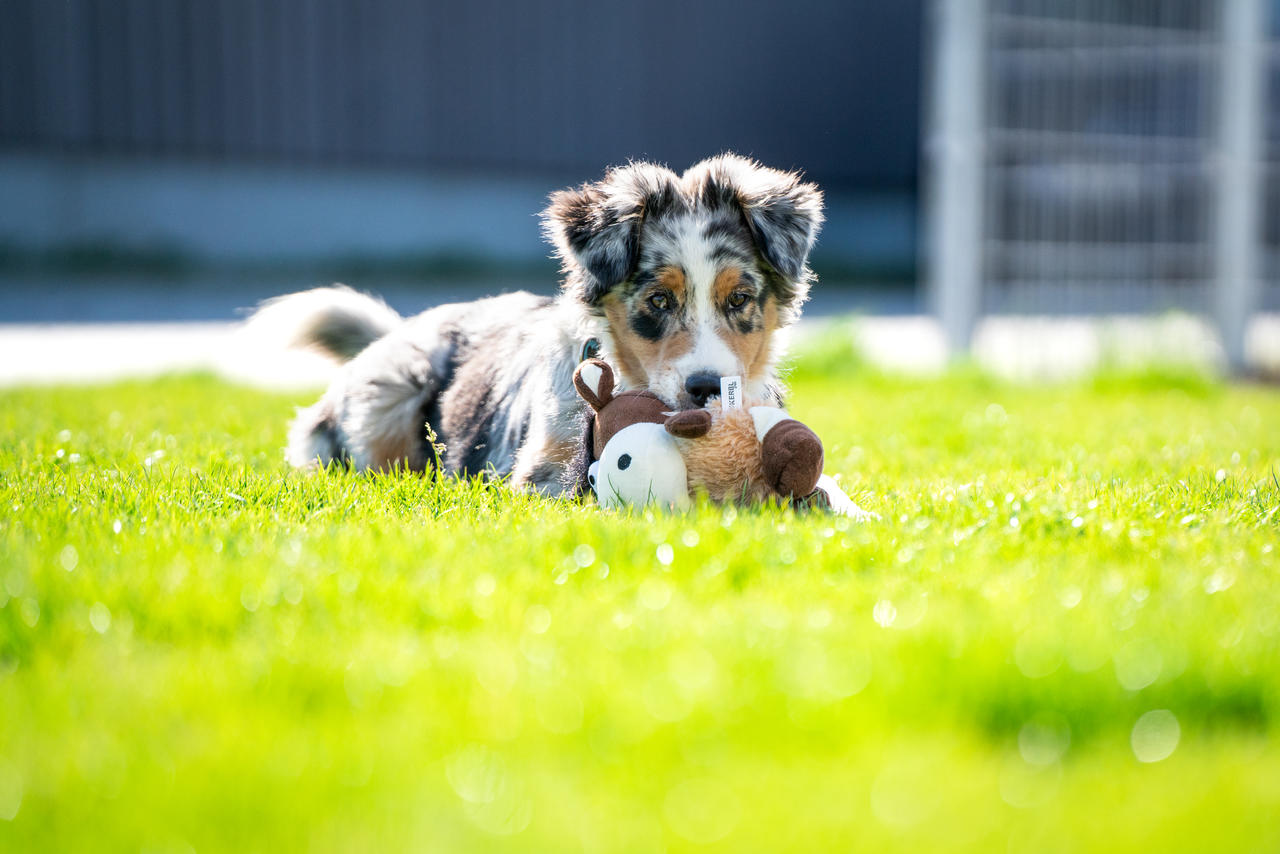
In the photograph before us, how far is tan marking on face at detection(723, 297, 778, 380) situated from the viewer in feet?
13.7

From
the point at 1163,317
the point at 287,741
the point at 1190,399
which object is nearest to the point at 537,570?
the point at 287,741

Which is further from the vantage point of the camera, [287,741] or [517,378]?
[517,378]

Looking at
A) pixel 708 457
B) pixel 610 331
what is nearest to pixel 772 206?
pixel 610 331

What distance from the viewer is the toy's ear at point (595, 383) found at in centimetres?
386

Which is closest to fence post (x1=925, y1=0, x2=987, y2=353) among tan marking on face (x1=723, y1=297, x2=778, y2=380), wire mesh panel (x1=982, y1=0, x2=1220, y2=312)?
wire mesh panel (x1=982, y1=0, x2=1220, y2=312)

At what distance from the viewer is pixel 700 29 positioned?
23125 millimetres

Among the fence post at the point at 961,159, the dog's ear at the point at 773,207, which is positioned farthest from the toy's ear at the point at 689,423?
the fence post at the point at 961,159

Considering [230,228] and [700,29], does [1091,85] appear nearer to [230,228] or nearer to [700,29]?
[700,29]

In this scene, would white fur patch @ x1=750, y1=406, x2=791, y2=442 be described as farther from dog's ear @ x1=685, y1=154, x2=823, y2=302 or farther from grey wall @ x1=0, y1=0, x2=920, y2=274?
grey wall @ x1=0, y1=0, x2=920, y2=274

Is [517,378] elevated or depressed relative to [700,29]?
depressed

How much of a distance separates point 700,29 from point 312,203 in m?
8.17

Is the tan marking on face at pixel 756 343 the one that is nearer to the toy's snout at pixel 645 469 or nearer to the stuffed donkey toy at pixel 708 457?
the stuffed donkey toy at pixel 708 457

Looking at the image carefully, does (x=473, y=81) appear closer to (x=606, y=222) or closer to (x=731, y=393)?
(x=606, y=222)

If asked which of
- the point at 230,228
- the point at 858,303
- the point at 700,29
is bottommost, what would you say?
the point at 858,303
